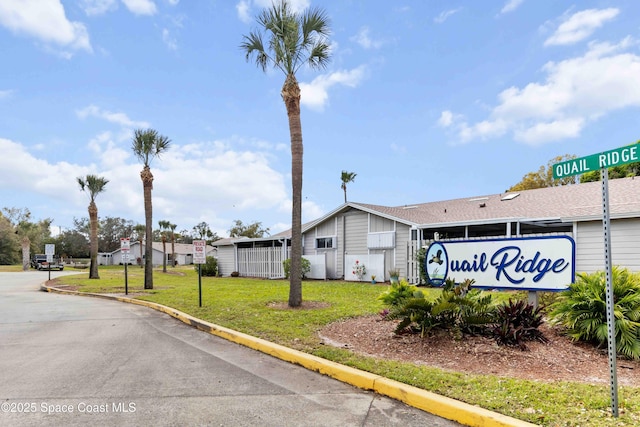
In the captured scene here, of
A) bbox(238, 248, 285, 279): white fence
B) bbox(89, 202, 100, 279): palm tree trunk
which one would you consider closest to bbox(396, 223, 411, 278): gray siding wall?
bbox(238, 248, 285, 279): white fence

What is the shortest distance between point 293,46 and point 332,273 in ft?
48.7

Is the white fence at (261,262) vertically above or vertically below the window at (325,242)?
below

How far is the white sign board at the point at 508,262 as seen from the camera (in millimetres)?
6750

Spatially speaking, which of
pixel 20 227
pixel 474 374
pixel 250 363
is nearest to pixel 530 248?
pixel 474 374

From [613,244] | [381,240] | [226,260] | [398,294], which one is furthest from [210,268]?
[398,294]

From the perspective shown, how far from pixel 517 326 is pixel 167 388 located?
16.9 ft

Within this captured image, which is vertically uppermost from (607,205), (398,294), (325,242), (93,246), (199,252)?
(607,205)

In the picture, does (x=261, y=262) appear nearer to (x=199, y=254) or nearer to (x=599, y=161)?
(x=199, y=254)

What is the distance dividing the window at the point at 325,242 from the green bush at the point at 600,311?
17.2m

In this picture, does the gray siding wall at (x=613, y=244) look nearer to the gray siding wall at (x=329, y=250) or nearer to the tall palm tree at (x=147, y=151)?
the gray siding wall at (x=329, y=250)

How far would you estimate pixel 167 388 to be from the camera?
5121 mm

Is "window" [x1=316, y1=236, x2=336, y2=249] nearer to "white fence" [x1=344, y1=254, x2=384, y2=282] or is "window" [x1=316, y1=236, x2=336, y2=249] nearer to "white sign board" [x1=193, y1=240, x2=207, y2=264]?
"white fence" [x1=344, y1=254, x2=384, y2=282]

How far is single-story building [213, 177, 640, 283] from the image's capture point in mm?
15031

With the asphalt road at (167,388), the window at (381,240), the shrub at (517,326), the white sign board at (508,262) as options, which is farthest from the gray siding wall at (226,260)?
the shrub at (517,326)
